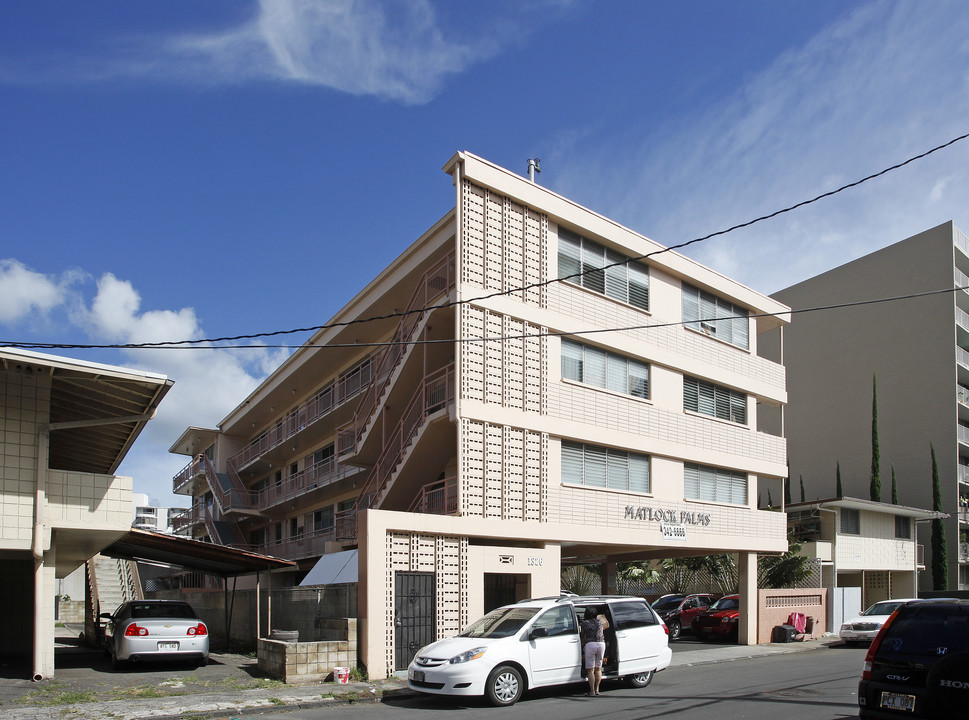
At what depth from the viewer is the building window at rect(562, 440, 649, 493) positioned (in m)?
20.5

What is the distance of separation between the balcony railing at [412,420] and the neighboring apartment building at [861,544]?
16.7m

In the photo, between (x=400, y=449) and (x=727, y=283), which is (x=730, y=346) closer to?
(x=727, y=283)

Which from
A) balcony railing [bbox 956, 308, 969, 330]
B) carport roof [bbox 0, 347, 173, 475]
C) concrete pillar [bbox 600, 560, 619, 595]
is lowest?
concrete pillar [bbox 600, 560, 619, 595]

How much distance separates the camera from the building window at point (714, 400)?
2473cm

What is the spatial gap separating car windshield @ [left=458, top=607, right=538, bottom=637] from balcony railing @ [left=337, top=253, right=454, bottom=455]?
22.6 ft

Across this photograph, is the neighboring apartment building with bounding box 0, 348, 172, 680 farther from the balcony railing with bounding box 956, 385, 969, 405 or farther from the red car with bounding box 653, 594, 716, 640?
the balcony railing with bounding box 956, 385, 969, 405

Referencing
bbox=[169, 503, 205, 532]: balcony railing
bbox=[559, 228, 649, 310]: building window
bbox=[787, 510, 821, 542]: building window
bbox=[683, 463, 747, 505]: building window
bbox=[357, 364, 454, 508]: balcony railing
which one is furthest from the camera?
bbox=[169, 503, 205, 532]: balcony railing

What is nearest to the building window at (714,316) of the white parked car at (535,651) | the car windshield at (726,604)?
the car windshield at (726,604)

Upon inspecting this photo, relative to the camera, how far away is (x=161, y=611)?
17.7 metres

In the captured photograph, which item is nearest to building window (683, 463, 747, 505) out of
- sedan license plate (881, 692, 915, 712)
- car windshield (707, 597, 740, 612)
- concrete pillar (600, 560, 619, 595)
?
car windshield (707, 597, 740, 612)

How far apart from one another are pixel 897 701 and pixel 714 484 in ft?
54.2

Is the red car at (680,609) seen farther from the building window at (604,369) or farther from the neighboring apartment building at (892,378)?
the neighboring apartment building at (892,378)

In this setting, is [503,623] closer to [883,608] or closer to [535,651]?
[535,651]

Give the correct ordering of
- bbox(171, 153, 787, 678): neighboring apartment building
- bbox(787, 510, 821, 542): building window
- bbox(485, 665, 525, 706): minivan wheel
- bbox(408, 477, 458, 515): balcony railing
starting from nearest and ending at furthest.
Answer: bbox(485, 665, 525, 706): minivan wheel → bbox(171, 153, 787, 678): neighboring apartment building → bbox(408, 477, 458, 515): balcony railing → bbox(787, 510, 821, 542): building window
